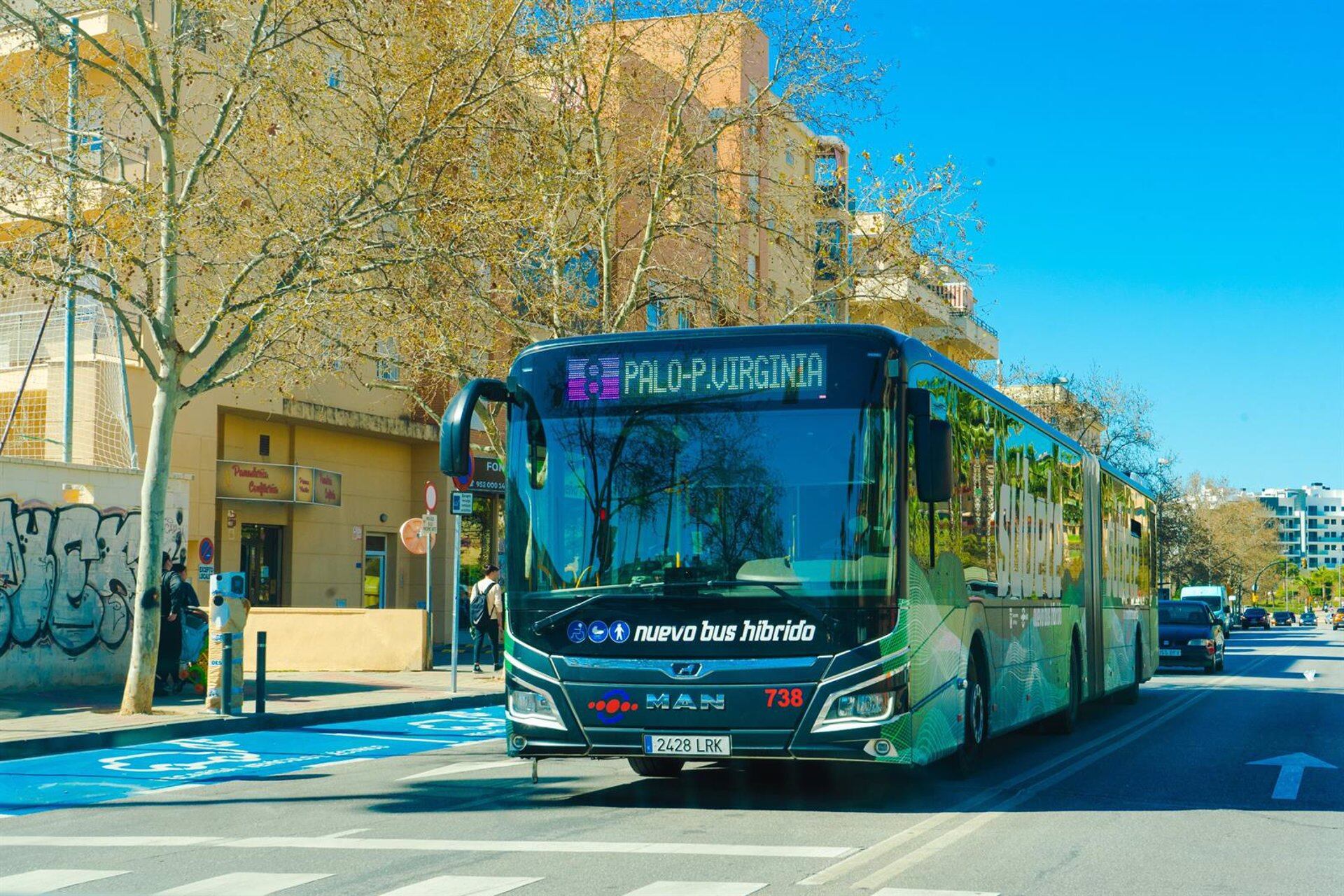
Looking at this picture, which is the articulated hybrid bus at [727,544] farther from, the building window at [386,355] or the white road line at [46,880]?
the building window at [386,355]

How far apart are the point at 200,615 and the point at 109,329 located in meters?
6.88

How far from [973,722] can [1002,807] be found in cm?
152

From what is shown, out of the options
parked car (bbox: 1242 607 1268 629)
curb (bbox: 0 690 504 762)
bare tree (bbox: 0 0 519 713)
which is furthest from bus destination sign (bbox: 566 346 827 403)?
parked car (bbox: 1242 607 1268 629)

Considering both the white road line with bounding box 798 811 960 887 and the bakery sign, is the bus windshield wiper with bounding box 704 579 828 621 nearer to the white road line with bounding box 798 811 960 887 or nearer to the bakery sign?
the white road line with bounding box 798 811 960 887

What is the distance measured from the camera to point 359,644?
25.5m

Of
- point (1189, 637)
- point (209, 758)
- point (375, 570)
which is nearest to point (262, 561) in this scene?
point (375, 570)

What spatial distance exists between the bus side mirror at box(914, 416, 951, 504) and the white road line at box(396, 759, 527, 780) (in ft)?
14.5

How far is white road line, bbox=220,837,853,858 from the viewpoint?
828cm

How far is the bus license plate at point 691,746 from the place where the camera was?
31.3 feet

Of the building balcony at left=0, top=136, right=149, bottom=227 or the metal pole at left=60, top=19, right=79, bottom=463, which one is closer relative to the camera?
the metal pole at left=60, top=19, right=79, bottom=463

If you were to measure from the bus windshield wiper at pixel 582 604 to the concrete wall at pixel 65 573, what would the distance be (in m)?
12.2

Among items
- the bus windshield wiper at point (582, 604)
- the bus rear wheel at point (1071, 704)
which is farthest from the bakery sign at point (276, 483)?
the bus windshield wiper at point (582, 604)

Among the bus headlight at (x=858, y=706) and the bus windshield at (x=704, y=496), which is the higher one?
the bus windshield at (x=704, y=496)

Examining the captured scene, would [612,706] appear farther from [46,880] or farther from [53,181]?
[53,181]
